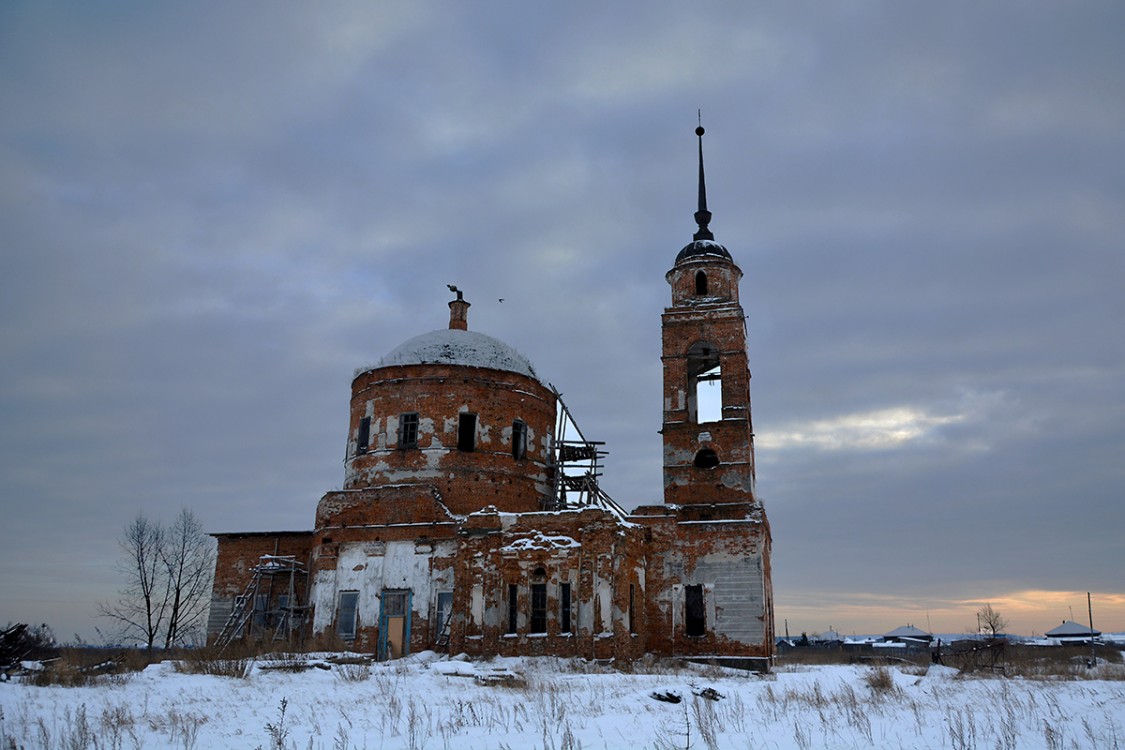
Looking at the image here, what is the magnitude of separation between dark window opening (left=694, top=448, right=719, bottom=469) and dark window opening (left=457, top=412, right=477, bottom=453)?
822cm

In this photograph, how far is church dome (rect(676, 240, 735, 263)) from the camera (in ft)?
102

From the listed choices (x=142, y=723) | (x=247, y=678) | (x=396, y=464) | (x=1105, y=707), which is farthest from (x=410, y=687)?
(x=396, y=464)

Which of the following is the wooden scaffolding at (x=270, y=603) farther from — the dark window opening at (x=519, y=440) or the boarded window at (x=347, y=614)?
Answer: the dark window opening at (x=519, y=440)

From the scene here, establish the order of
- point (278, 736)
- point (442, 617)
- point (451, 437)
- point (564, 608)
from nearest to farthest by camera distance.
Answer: point (278, 736)
point (564, 608)
point (442, 617)
point (451, 437)

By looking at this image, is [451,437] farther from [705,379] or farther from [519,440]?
[705,379]

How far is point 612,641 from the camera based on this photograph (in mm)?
24344

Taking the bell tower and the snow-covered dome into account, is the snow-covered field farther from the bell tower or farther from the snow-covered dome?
the snow-covered dome

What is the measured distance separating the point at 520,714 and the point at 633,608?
1392 centimetres

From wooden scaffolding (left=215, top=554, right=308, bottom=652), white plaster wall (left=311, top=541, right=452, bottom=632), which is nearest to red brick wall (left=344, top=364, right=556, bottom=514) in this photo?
white plaster wall (left=311, top=541, right=452, bottom=632)

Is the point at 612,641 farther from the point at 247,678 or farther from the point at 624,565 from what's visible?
the point at 247,678

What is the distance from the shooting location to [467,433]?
1256 inches

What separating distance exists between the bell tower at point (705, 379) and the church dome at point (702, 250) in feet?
0.12

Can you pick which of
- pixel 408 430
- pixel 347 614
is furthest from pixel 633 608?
pixel 408 430

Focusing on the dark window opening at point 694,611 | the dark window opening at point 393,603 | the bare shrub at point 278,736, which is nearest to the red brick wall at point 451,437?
the dark window opening at point 393,603
